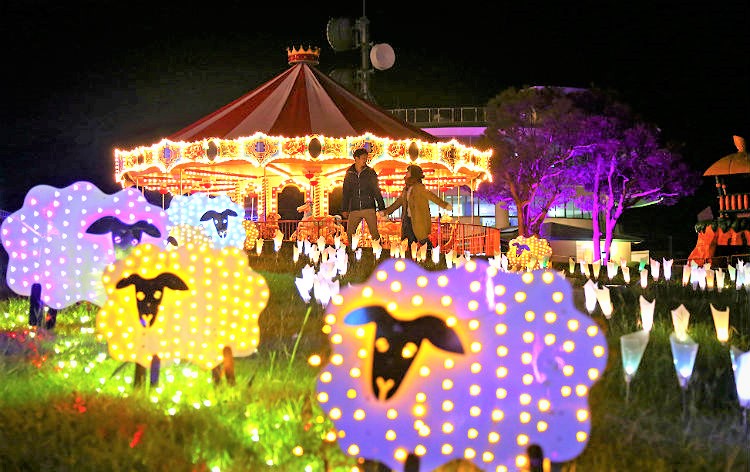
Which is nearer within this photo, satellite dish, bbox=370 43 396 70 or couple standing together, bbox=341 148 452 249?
couple standing together, bbox=341 148 452 249

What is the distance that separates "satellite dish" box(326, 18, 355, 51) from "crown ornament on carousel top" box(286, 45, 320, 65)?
14907mm

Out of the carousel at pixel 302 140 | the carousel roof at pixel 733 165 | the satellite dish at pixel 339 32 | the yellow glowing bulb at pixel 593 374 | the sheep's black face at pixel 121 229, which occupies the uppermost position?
the satellite dish at pixel 339 32

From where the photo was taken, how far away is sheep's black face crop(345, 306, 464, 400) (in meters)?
3.78

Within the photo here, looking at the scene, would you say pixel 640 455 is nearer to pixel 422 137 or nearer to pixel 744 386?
pixel 744 386

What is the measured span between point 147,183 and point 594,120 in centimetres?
2211

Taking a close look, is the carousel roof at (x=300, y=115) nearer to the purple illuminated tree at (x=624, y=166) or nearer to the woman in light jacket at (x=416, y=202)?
the woman in light jacket at (x=416, y=202)

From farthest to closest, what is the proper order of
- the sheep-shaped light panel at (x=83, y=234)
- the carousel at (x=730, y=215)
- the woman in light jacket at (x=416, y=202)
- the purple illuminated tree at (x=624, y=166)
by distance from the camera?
1. the purple illuminated tree at (x=624, y=166)
2. the carousel at (x=730, y=215)
3. the woman in light jacket at (x=416, y=202)
4. the sheep-shaped light panel at (x=83, y=234)

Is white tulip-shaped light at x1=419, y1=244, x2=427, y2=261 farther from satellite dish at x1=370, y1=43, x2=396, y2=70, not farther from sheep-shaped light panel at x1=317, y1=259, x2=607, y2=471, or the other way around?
satellite dish at x1=370, y1=43, x2=396, y2=70

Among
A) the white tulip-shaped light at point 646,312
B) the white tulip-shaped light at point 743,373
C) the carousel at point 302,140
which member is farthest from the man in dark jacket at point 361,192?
the white tulip-shaped light at point 743,373

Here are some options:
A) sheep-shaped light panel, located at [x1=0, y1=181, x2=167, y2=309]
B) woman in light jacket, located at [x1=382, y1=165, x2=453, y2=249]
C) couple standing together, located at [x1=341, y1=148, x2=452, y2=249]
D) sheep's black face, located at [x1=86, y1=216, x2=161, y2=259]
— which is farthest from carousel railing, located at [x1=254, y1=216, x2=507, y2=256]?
sheep-shaped light panel, located at [x1=0, y1=181, x2=167, y2=309]

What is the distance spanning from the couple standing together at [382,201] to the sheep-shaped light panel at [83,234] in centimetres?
626

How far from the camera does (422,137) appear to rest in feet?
85.7

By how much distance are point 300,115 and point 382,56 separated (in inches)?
701

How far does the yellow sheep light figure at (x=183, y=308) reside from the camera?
18.7 feet
